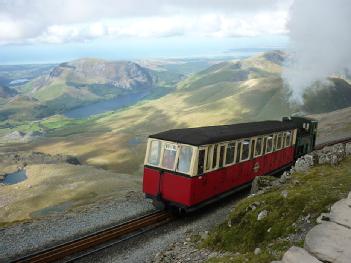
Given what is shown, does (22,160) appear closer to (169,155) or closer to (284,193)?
(169,155)

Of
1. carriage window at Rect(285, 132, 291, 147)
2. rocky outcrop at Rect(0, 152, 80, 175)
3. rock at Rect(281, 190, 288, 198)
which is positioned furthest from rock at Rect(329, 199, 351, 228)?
rocky outcrop at Rect(0, 152, 80, 175)

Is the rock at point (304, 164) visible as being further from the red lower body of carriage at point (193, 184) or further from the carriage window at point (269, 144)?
the carriage window at point (269, 144)

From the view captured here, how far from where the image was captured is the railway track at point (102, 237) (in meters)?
16.3

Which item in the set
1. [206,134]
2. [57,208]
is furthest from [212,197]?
[57,208]

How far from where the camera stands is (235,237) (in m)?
15.3

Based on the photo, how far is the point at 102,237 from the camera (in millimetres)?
18094

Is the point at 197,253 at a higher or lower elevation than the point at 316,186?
lower

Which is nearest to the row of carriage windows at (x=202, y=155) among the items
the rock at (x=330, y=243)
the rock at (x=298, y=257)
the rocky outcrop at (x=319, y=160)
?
the rocky outcrop at (x=319, y=160)

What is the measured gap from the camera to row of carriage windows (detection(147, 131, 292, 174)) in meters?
20.0

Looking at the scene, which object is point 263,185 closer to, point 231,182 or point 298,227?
point 231,182

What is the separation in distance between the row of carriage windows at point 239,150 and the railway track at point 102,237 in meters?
3.30

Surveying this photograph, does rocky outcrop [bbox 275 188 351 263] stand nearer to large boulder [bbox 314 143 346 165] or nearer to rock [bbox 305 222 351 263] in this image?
rock [bbox 305 222 351 263]

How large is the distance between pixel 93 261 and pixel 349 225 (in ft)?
30.9

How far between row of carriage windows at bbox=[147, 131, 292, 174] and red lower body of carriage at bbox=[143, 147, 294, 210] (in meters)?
0.33
